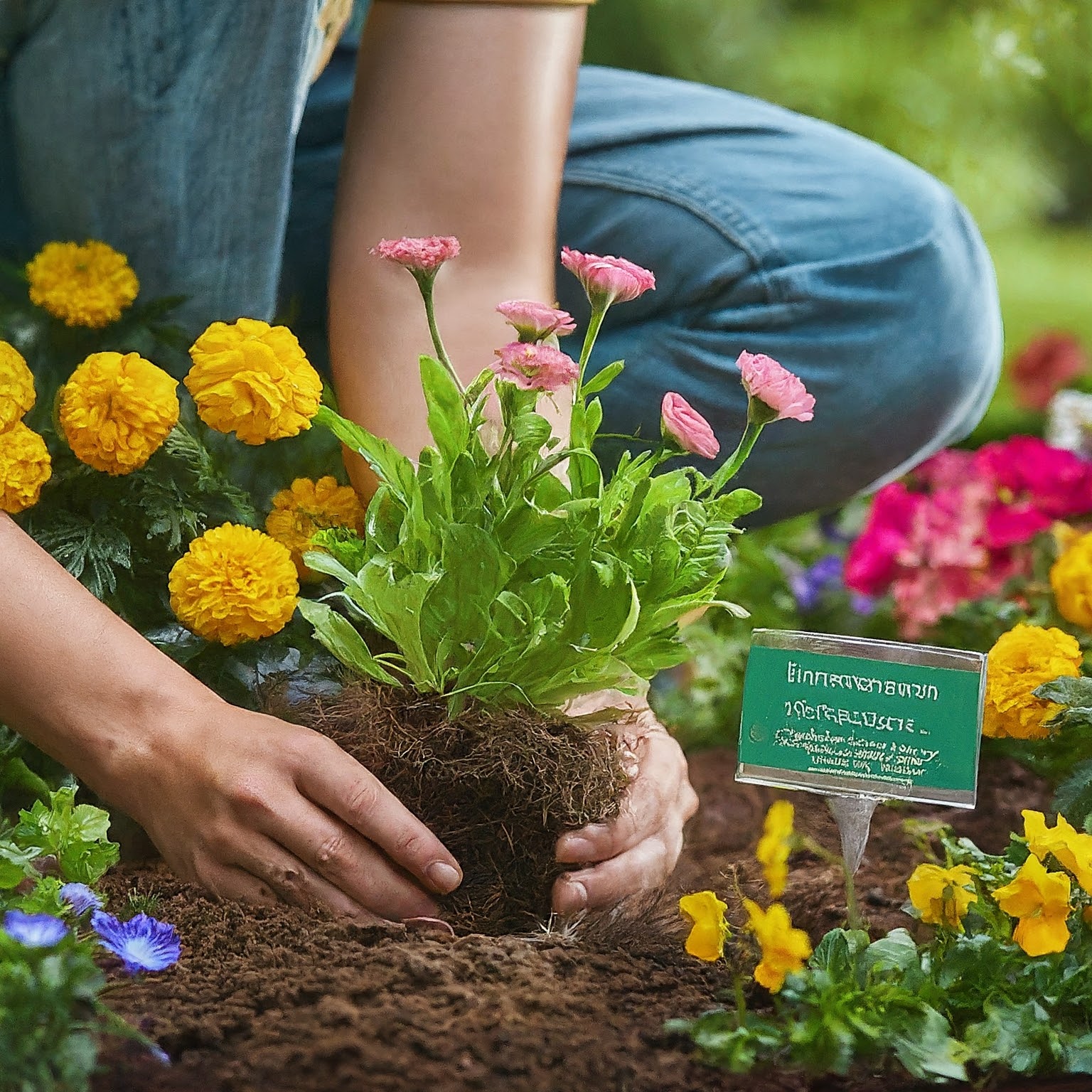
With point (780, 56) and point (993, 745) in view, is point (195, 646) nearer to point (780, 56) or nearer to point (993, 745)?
point (993, 745)

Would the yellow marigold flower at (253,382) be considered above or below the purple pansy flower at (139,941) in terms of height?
above

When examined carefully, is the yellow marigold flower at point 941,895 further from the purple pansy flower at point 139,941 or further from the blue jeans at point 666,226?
the blue jeans at point 666,226

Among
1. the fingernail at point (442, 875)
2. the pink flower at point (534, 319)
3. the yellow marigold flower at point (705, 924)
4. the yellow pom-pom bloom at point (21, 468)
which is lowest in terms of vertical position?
the fingernail at point (442, 875)

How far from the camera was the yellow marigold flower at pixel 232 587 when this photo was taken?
100 centimetres

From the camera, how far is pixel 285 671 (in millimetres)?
1047

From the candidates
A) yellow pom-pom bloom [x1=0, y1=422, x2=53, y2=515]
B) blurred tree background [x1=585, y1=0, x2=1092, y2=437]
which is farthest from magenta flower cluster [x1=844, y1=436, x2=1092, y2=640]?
blurred tree background [x1=585, y1=0, x2=1092, y2=437]

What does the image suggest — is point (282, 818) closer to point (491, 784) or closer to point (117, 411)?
point (491, 784)

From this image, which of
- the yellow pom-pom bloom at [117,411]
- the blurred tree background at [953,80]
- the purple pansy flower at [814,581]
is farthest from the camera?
the blurred tree background at [953,80]

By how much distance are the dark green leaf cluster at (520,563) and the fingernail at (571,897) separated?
131 millimetres

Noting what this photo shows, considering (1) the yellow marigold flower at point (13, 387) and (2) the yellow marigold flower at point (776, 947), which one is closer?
(2) the yellow marigold flower at point (776, 947)

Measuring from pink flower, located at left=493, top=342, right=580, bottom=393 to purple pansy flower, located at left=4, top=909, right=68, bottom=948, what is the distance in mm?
419

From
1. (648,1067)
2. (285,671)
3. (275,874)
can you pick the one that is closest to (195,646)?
(285,671)

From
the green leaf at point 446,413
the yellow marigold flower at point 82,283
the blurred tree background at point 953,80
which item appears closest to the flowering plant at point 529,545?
the green leaf at point 446,413

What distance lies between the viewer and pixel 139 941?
79 cm
